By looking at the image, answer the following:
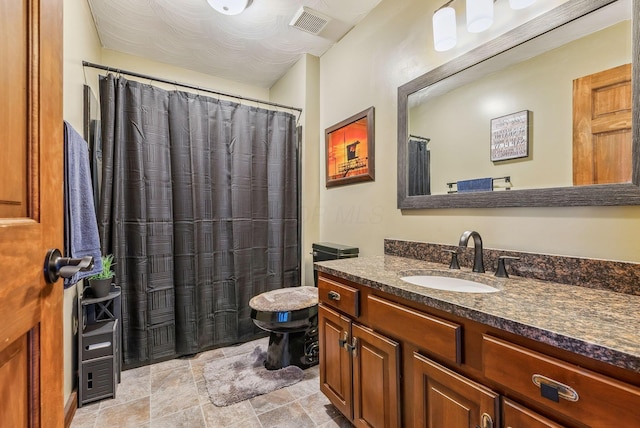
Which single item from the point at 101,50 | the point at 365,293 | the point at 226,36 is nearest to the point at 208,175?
the point at 226,36

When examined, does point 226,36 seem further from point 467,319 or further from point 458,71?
point 467,319

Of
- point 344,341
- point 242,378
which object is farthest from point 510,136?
point 242,378

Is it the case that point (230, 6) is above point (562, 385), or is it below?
above

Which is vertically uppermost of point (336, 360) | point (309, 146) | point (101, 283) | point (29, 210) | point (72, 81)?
point (72, 81)

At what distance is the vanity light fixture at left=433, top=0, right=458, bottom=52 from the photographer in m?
1.38

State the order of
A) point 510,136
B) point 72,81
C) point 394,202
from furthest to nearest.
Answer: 1. point 394,202
2. point 72,81
3. point 510,136

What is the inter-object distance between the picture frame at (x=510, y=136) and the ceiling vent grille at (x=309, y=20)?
1.45m

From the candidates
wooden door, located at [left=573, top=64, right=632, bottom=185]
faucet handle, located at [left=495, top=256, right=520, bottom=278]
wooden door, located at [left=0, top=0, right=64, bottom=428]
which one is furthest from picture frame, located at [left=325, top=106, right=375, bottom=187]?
wooden door, located at [left=0, top=0, right=64, bottom=428]

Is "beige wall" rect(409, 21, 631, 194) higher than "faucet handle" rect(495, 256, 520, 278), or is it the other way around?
"beige wall" rect(409, 21, 631, 194)

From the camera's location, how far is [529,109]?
115 centimetres

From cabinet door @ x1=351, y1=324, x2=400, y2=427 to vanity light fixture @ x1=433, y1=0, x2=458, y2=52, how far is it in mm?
1439

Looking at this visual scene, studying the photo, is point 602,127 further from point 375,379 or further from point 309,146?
point 309,146

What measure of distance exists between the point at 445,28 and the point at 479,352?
1.47m

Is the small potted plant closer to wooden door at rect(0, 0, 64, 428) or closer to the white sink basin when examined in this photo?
wooden door at rect(0, 0, 64, 428)
